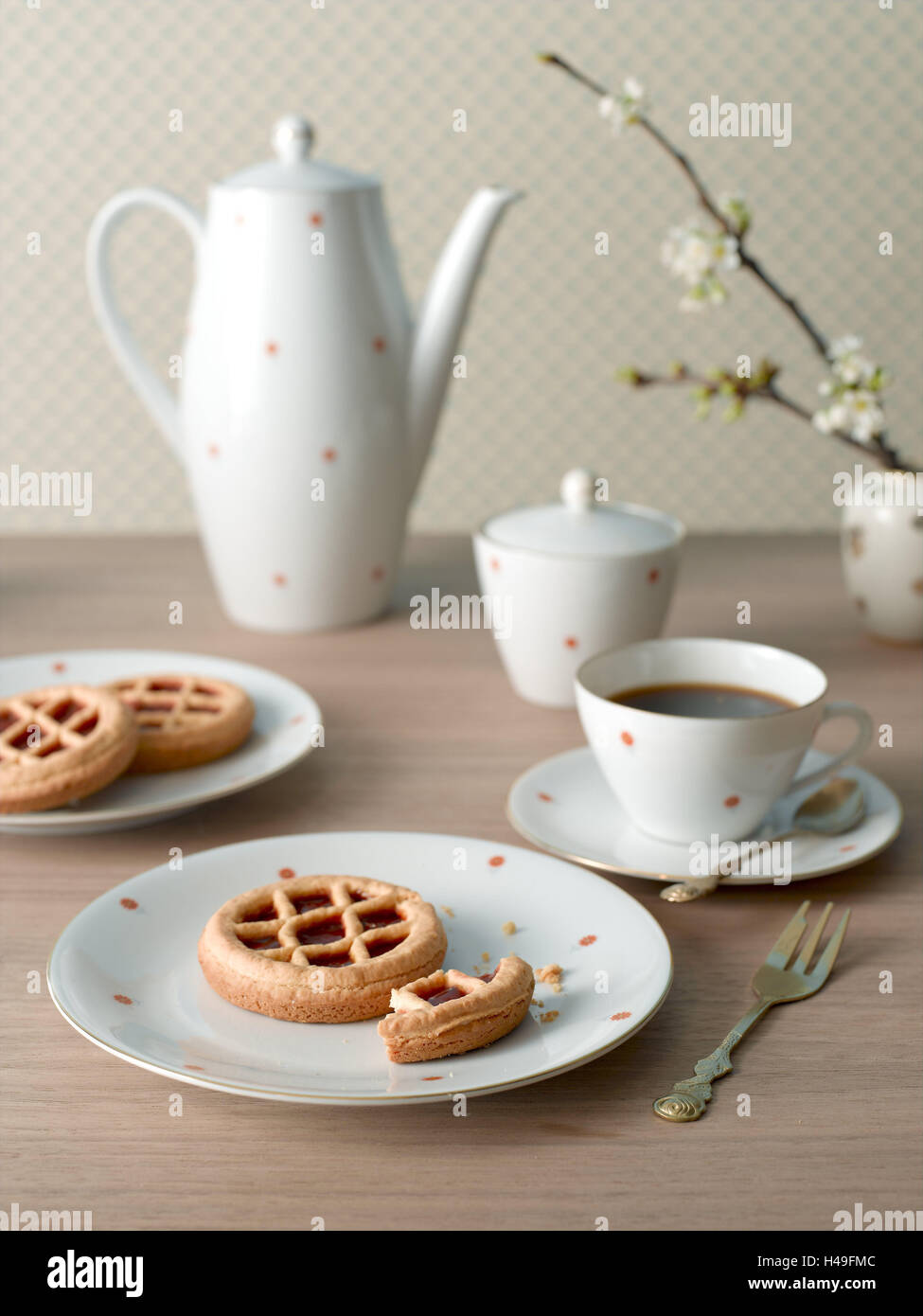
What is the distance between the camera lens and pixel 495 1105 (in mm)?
548

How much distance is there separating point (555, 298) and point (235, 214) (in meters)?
0.78

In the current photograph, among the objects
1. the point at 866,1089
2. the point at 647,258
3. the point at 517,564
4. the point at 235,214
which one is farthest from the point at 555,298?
the point at 866,1089

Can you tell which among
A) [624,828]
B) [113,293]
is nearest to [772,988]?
[624,828]

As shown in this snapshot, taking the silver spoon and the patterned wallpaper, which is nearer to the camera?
the silver spoon

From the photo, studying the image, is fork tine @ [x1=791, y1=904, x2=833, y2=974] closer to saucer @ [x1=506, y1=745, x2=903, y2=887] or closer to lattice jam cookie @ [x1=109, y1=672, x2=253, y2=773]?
saucer @ [x1=506, y1=745, x2=903, y2=887]

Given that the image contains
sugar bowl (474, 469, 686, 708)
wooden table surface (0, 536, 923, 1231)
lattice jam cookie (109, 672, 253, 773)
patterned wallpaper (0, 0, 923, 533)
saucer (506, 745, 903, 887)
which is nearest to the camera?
wooden table surface (0, 536, 923, 1231)

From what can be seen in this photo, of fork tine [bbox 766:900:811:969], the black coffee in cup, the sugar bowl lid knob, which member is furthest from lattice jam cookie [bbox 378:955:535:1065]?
the sugar bowl lid knob

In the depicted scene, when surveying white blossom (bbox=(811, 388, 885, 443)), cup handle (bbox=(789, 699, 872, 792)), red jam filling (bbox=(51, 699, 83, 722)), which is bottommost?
red jam filling (bbox=(51, 699, 83, 722))

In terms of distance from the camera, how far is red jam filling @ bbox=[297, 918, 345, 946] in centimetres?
62

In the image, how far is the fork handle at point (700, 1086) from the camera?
1.76ft

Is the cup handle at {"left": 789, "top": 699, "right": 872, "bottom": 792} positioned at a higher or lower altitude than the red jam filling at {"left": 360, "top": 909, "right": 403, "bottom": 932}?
higher

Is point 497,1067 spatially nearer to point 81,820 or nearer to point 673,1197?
point 673,1197

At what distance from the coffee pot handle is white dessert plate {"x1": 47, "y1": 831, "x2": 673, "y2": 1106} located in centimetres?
55

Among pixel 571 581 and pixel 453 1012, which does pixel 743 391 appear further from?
pixel 453 1012
